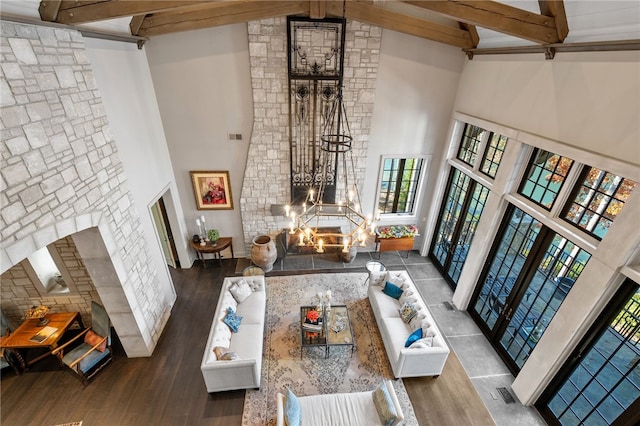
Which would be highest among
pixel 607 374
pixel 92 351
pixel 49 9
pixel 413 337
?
pixel 49 9

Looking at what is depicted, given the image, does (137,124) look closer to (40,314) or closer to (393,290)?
(40,314)

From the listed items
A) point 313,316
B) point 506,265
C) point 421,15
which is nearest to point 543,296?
point 506,265

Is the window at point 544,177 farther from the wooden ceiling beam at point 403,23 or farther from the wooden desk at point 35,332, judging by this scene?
the wooden desk at point 35,332

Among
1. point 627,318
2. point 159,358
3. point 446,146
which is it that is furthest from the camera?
point 446,146

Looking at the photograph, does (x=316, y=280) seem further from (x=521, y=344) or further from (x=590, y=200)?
(x=590, y=200)

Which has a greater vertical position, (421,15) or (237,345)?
(421,15)

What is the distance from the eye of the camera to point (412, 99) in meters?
6.48

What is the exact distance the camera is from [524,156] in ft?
Answer: 15.5

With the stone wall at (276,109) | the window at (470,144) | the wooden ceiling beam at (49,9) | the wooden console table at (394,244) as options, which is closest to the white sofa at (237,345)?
the stone wall at (276,109)

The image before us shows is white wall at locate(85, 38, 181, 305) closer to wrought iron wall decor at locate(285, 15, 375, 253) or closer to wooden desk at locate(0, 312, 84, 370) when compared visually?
wooden desk at locate(0, 312, 84, 370)

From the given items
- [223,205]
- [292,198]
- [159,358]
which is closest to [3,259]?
[159,358]

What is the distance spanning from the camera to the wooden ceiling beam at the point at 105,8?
134 inches

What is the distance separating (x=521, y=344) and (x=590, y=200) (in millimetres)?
2622

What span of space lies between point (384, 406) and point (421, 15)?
6726 millimetres
